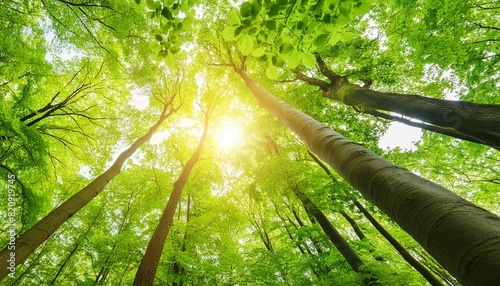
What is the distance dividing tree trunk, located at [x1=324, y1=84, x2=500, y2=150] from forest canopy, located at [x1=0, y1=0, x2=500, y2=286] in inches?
1.1

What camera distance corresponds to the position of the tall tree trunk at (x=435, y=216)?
0.64 meters

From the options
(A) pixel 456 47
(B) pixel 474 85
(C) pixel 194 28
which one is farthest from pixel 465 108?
(C) pixel 194 28

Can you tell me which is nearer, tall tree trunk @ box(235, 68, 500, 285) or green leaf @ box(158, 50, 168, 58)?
tall tree trunk @ box(235, 68, 500, 285)

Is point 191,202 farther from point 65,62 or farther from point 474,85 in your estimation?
point 474,85

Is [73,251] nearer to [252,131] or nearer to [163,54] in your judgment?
[252,131]

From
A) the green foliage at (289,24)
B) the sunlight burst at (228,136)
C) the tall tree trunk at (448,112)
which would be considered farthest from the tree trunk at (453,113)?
the sunlight burst at (228,136)

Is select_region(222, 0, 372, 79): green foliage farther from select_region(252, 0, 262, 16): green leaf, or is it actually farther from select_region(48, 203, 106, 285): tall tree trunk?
select_region(48, 203, 106, 285): tall tree trunk

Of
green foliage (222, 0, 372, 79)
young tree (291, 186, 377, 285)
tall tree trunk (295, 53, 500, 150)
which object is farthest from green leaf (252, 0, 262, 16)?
young tree (291, 186, 377, 285)

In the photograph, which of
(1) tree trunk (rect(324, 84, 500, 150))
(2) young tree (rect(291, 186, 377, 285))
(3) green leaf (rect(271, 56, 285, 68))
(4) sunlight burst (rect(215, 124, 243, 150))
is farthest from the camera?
(4) sunlight burst (rect(215, 124, 243, 150))

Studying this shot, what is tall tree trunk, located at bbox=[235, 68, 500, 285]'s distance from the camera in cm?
64

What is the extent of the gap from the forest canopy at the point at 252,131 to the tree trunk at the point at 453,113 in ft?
0.09

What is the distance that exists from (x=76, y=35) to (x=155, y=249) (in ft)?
21.4

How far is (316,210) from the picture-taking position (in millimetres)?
7270

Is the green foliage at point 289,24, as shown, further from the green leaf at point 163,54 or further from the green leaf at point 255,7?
the green leaf at point 163,54
